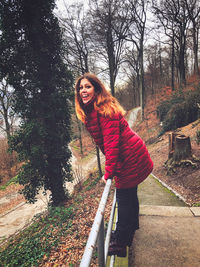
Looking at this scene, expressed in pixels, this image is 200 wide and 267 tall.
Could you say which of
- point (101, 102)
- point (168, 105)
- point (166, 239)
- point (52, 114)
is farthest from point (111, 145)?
point (168, 105)

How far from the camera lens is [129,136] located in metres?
1.79

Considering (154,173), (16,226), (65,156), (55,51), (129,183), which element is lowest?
(16,226)

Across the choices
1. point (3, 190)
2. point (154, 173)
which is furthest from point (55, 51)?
point (3, 190)

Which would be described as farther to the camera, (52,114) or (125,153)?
(52,114)

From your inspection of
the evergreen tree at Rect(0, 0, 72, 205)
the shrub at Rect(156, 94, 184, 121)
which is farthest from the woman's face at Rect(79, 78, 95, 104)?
the shrub at Rect(156, 94, 184, 121)

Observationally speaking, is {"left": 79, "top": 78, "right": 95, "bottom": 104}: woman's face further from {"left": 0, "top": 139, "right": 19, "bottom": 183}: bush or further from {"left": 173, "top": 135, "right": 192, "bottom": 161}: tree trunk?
{"left": 0, "top": 139, "right": 19, "bottom": 183}: bush

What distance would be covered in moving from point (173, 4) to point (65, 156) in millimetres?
18716

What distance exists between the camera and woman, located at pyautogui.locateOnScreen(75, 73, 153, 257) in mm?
1684

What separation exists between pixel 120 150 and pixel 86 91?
823 millimetres

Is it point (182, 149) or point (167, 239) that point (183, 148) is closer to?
point (182, 149)

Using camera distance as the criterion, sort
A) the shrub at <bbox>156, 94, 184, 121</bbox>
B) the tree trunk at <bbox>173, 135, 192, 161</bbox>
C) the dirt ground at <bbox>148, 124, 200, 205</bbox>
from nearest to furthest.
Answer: the dirt ground at <bbox>148, 124, 200, 205</bbox>, the tree trunk at <bbox>173, 135, 192, 161</bbox>, the shrub at <bbox>156, 94, 184, 121</bbox>

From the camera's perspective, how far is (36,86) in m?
7.68

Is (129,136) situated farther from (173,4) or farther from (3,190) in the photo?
(173,4)

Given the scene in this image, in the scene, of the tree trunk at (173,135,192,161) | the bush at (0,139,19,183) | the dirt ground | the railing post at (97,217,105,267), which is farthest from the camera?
the bush at (0,139,19,183)
